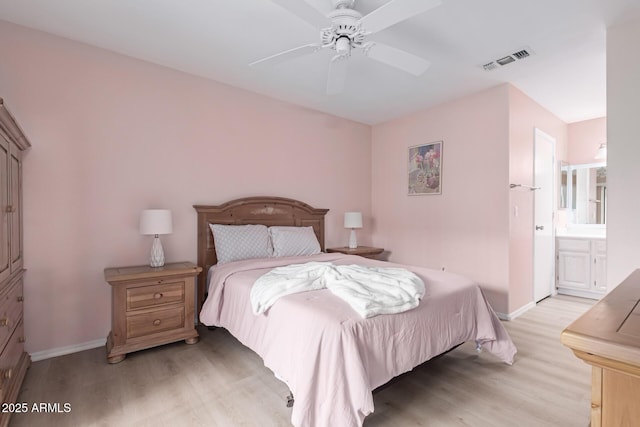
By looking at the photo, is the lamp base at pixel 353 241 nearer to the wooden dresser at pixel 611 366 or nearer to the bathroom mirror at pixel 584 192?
the bathroom mirror at pixel 584 192

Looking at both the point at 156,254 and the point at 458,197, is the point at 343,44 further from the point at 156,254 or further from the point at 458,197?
the point at 458,197

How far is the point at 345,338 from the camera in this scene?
1539mm

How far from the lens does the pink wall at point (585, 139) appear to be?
4.58 meters

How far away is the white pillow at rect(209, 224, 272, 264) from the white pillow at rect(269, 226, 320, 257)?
11 cm

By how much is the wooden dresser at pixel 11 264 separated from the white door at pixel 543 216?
499 centimetres

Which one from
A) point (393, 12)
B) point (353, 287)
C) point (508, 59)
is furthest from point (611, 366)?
point (508, 59)

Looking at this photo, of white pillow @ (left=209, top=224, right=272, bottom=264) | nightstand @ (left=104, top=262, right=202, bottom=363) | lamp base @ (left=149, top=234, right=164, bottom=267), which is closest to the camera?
nightstand @ (left=104, top=262, right=202, bottom=363)

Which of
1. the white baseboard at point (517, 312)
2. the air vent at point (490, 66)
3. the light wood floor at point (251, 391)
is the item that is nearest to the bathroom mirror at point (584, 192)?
the white baseboard at point (517, 312)

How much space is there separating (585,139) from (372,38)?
167 inches

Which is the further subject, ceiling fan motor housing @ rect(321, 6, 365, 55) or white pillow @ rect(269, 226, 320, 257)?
white pillow @ rect(269, 226, 320, 257)

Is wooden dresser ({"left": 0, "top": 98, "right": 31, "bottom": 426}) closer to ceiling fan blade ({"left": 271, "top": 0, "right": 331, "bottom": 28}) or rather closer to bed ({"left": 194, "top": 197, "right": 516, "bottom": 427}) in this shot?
bed ({"left": 194, "top": 197, "right": 516, "bottom": 427})

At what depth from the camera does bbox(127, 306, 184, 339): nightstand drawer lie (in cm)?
250

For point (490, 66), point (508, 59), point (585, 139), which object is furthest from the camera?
point (585, 139)

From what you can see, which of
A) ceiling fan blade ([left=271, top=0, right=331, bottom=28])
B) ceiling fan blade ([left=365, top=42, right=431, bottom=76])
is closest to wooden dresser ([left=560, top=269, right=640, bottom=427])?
ceiling fan blade ([left=271, top=0, right=331, bottom=28])
